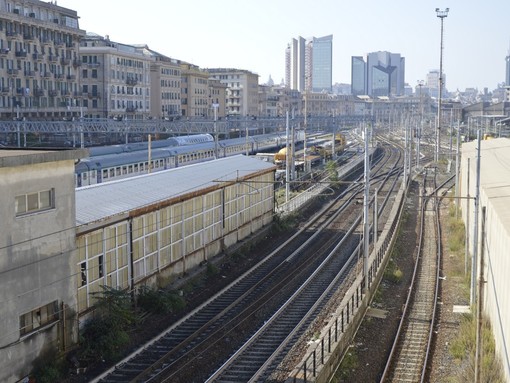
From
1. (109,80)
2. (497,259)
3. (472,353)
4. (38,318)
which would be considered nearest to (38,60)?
(109,80)

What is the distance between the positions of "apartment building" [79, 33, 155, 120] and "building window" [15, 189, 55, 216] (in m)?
52.2

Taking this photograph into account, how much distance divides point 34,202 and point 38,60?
49.7 metres

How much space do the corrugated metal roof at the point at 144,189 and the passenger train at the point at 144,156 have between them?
4.15m

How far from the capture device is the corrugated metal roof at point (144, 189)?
16094 millimetres

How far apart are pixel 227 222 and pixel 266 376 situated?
11.6 meters

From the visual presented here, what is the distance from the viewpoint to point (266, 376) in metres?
13.0

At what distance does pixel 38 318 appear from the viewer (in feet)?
43.0

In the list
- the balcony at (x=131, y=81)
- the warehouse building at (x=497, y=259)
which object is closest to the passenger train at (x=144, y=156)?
the warehouse building at (x=497, y=259)

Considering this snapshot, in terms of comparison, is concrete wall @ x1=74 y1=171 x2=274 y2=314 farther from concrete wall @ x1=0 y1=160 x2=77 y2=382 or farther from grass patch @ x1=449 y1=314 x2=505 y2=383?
grass patch @ x1=449 y1=314 x2=505 y2=383

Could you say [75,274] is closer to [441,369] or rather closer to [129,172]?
[441,369]

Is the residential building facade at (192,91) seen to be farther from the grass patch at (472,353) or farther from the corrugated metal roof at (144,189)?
the grass patch at (472,353)

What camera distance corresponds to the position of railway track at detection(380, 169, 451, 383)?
13711mm

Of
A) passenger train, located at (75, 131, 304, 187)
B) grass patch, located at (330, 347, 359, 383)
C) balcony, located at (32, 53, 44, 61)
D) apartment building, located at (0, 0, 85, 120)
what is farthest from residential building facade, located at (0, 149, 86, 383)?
balcony, located at (32, 53, 44, 61)

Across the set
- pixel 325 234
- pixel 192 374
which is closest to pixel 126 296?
pixel 192 374
